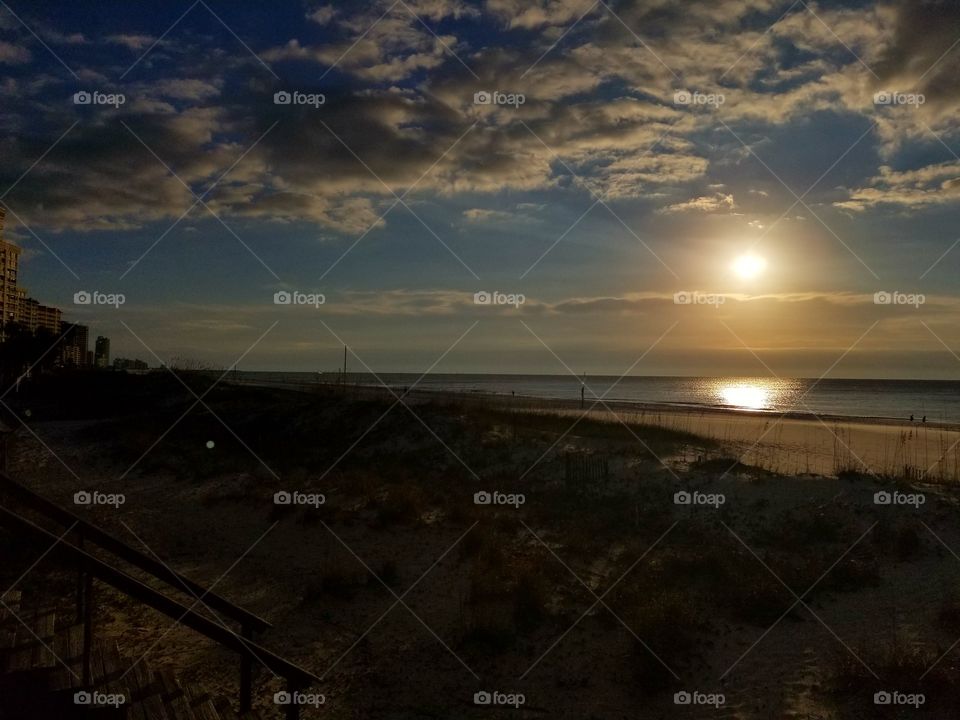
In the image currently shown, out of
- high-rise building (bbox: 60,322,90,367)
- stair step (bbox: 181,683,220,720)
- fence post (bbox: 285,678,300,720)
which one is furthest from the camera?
high-rise building (bbox: 60,322,90,367)

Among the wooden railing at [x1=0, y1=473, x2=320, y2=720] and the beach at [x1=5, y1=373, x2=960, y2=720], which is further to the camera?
the beach at [x1=5, y1=373, x2=960, y2=720]

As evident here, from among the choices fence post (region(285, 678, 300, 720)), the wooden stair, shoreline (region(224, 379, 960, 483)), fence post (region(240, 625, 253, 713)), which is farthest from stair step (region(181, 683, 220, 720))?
shoreline (region(224, 379, 960, 483))

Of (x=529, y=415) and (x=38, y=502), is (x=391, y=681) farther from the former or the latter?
(x=529, y=415)

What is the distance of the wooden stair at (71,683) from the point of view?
571 cm

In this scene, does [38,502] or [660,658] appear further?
[660,658]

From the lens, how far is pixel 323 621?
10133mm

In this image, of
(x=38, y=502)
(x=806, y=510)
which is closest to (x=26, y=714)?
(x=38, y=502)

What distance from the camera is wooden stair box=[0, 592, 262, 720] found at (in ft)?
18.7

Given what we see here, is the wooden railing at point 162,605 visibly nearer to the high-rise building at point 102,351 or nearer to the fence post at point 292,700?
the fence post at point 292,700

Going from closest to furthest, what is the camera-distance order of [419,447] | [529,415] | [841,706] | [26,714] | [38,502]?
[26,714], [38,502], [841,706], [419,447], [529,415]

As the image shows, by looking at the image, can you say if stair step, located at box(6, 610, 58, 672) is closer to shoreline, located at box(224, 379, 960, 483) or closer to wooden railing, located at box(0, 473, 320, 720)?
wooden railing, located at box(0, 473, 320, 720)

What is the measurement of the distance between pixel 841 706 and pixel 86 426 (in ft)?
115

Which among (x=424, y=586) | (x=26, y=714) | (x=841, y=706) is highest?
(x=424, y=586)

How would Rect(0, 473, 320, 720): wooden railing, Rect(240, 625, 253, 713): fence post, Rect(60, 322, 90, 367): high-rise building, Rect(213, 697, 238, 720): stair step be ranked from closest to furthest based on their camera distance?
Rect(0, 473, 320, 720): wooden railing → Rect(240, 625, 253, 713): fence post → Rect(213, 697, 238, 720): stair step → Rect(60, 322, 90, 367): high-rise building
